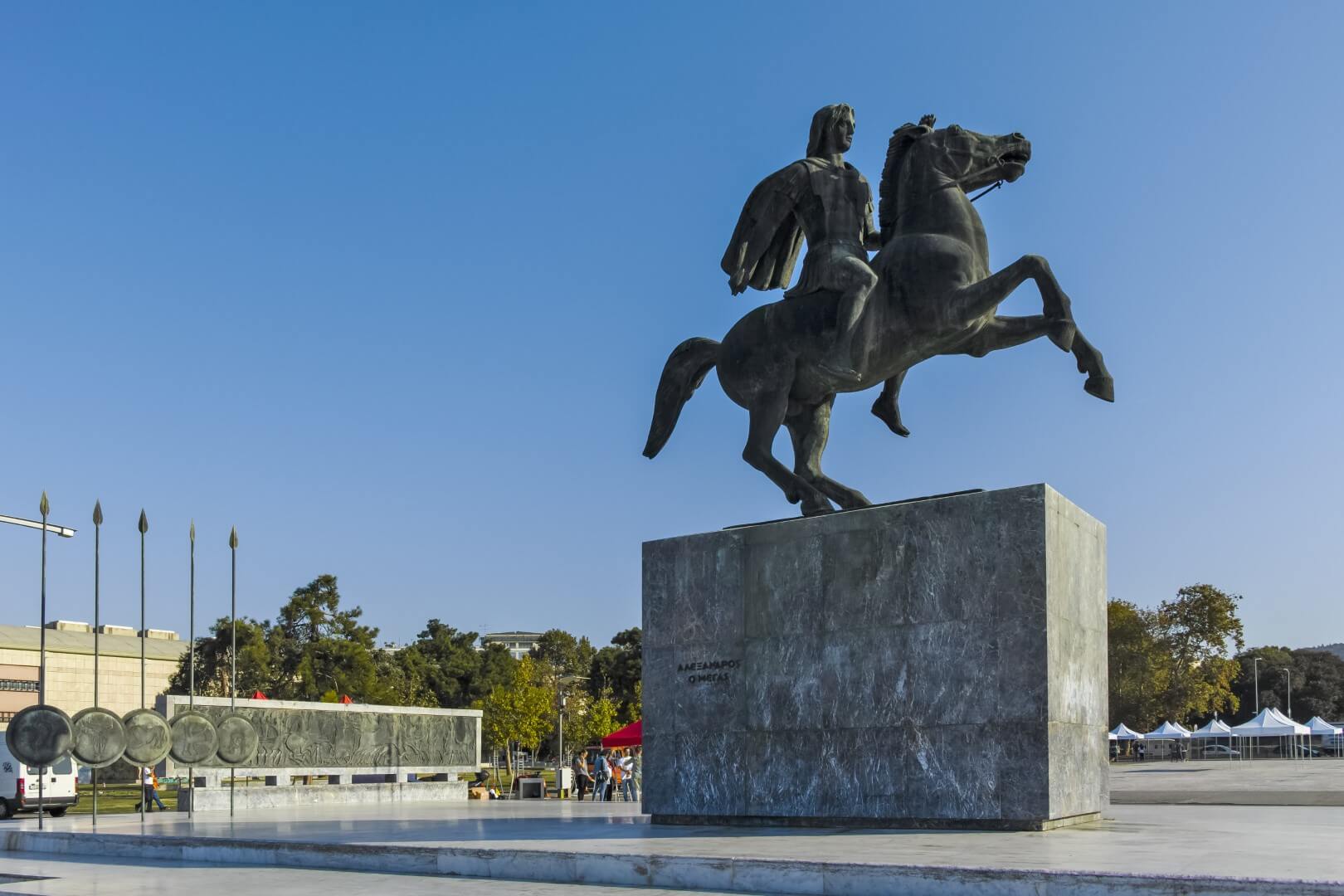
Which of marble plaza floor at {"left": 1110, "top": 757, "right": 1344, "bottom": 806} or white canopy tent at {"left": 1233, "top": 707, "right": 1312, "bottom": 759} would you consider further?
white canopy tent at {"left": 1233, "top": 707, "right": 1312, "bottom": 759}

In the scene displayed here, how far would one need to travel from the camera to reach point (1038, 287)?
1270 cm

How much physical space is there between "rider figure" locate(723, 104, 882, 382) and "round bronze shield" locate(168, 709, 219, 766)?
12.1m

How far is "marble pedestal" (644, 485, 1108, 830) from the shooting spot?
11664 millimetres

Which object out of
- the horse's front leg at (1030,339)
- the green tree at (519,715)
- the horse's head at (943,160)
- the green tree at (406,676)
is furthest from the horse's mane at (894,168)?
the green tree at (406,676)

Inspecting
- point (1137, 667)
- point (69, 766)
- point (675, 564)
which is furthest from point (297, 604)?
point (675, 564)

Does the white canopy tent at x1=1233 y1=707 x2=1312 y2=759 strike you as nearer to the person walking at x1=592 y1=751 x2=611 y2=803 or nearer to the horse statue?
the person walking at x1=592 y1=751 x2=611 y2=803

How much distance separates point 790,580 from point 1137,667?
64.7 metres

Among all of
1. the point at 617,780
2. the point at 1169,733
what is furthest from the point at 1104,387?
the point at 1169,733

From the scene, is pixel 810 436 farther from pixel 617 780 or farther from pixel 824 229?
pixel 617 780

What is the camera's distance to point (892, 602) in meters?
12.5

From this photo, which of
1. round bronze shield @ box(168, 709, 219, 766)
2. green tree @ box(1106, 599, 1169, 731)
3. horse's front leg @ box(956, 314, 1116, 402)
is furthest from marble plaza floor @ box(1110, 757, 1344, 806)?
green tree @ box(1106, 599, 1169, 731)

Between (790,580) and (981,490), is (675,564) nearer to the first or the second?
(790,580)

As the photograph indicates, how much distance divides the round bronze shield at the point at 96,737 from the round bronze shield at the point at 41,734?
0.56ft

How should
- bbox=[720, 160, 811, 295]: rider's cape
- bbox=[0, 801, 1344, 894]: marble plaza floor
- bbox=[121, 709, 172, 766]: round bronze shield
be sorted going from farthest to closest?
bbox=[121, 709, 172, 766]: round bronze shield
bbox=[720, 160, 811, 295]: rider's cape
bbox=[0, 801, 1344, 894]: marble plaza floor
